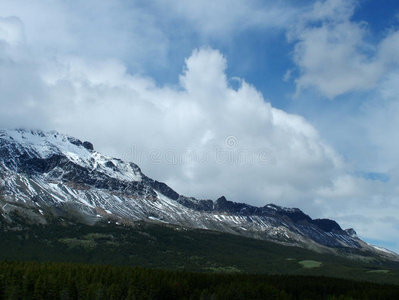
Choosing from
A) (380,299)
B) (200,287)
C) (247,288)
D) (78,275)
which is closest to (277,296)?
(247,288)

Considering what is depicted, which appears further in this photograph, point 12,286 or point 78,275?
point 78,275

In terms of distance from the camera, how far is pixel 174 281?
575 ft

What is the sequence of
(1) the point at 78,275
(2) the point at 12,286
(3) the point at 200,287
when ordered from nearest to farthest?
(2) the point at 12,286 → (1) the point at 78,275 → (3) the point at 200,287

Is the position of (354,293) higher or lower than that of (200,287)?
higher

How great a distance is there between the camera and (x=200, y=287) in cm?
18462

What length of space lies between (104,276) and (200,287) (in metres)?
42.5

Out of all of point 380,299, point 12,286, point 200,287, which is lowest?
point 12,286

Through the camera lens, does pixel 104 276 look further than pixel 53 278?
Yes

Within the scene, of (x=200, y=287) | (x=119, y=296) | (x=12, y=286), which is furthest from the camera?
(x=200, y=287)

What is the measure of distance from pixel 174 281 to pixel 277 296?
43.0 m

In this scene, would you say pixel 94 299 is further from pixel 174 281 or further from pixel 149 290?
pixel 174 281

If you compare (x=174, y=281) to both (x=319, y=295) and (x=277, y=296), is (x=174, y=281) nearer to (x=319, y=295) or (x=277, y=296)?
(x=277, y=296)

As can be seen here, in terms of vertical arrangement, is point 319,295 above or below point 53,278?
above

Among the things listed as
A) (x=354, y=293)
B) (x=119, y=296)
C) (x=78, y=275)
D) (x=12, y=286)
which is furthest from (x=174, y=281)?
(x=354, y=293)
